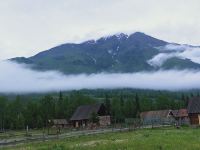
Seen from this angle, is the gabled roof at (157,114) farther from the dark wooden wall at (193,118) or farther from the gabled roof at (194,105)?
the dark wooden wall at (193,118)

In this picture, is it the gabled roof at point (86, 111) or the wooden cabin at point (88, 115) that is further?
the gabled roof at point (86, 111)

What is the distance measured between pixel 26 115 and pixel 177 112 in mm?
58003

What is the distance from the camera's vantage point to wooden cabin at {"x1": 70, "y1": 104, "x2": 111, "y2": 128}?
135 m

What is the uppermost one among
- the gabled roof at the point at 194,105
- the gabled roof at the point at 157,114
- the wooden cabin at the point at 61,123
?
the gabled roof at the point at 194,105

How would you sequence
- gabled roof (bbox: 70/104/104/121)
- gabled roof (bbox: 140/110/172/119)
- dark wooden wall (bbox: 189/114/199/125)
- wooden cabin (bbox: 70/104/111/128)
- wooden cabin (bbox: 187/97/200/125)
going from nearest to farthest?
dark wooden wall (bbox: 189/114/199/125)
wooden cabin (bbox: 187/97/200/125)
wooden cabin (bbox: 70/104/111/128)
gabled roof (bbox: 70/104/104/121)
gabled roof (bbox: 140/110/172/119)

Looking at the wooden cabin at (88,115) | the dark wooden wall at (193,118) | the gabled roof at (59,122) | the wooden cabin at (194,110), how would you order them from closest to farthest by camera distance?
the dark wooden wall at (193,118) < the wooden cabin at (194,110) < the wooden cabin at (88,115) < the gabled roof at (59,122)

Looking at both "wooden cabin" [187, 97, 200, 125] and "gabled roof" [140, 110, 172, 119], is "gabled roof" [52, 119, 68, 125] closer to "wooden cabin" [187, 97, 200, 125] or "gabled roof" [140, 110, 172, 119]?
"gabled roof" [140, 110, 172, 119]

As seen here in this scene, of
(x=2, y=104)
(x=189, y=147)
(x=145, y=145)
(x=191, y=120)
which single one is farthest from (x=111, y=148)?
(x=2, y=104)

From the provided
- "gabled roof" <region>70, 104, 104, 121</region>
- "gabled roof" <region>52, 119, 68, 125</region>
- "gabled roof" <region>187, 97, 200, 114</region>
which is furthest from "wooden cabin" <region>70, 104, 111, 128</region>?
"gabled roof" <region>187, 97, 200, 114</region>

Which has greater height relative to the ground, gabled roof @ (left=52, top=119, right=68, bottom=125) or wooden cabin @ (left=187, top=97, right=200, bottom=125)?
wooden cabin @ (left=187, top=97, right=200, bottom=125)

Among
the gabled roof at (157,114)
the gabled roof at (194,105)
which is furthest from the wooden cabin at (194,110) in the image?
the gabled roof at (157,114)

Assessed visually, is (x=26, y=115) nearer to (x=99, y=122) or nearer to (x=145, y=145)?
(x=99, y=122)

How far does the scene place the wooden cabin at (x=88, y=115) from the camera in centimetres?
13525

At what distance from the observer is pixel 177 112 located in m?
160
